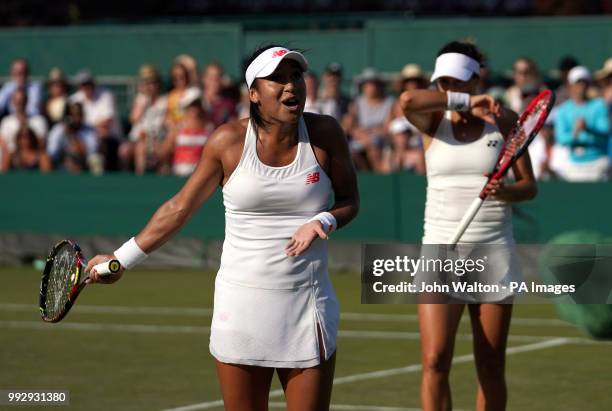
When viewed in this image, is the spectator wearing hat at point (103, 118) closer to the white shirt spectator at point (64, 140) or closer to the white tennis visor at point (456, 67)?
the white shirt spectator at point (64, 140)

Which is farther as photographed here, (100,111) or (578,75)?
(100,111)

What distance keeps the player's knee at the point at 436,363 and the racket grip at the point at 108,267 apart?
7.16ft

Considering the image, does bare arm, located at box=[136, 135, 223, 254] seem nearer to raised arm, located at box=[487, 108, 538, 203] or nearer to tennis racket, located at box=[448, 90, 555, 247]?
tennis racket, located at box=[448, 90, 555, 247]

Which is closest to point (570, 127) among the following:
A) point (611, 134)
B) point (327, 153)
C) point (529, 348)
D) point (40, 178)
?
point (611, 134)

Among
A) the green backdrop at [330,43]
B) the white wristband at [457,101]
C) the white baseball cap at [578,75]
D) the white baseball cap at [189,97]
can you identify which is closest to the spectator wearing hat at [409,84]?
the green backdrop at [330,43]

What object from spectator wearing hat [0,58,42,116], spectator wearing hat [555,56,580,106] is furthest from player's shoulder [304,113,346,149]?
spectator wearing hat [0,58,42,116]

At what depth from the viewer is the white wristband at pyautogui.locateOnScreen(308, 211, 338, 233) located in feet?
18.6

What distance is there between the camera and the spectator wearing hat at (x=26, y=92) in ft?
64.2

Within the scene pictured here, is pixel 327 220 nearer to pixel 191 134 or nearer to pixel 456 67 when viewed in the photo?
pixel 456 67

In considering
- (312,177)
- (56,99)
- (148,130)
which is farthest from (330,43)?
(312,177)

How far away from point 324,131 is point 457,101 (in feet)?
5.49

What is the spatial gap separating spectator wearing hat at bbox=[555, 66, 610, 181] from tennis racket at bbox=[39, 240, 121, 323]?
9841 mm

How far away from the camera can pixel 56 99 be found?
19.8 m

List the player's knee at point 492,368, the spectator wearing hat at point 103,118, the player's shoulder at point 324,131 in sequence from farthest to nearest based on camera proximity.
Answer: the spectator wearing hat at point 103,118 < the player's knee at point 492,368 < the player's shoulder at point 324,131
